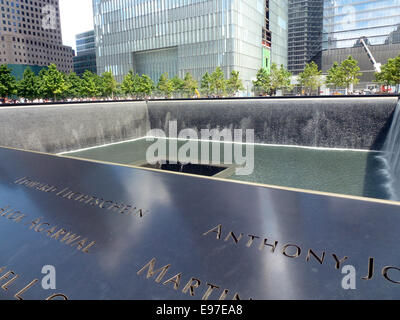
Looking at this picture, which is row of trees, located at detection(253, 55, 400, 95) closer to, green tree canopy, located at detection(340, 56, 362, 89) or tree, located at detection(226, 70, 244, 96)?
green tree canopy, located at detection(340, 56, 362, 89)

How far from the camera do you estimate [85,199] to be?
12.1 feet

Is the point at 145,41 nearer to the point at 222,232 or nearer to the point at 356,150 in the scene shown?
the point at 356,150

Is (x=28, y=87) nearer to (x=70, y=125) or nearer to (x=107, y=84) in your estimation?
(x=107, y=84)

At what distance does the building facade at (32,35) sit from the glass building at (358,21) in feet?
248

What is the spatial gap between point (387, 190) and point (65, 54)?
370 feet

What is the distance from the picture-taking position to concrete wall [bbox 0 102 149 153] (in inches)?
576

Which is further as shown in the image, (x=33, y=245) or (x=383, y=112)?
(x=383, y=112)

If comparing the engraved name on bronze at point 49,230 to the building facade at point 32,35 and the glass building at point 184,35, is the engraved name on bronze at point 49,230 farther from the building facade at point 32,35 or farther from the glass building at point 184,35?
the building facade at point 32,35

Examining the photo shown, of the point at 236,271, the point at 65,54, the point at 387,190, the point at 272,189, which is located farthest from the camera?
the point at 65,54

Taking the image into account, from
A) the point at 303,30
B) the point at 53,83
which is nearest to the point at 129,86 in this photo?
the point at 53,83

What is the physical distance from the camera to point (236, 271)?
2146mm

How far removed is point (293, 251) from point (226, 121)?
17.2 m

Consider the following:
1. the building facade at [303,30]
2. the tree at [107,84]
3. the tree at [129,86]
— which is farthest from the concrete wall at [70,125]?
the building facade at [303,30]

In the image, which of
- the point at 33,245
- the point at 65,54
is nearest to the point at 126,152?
the point at 33,245
